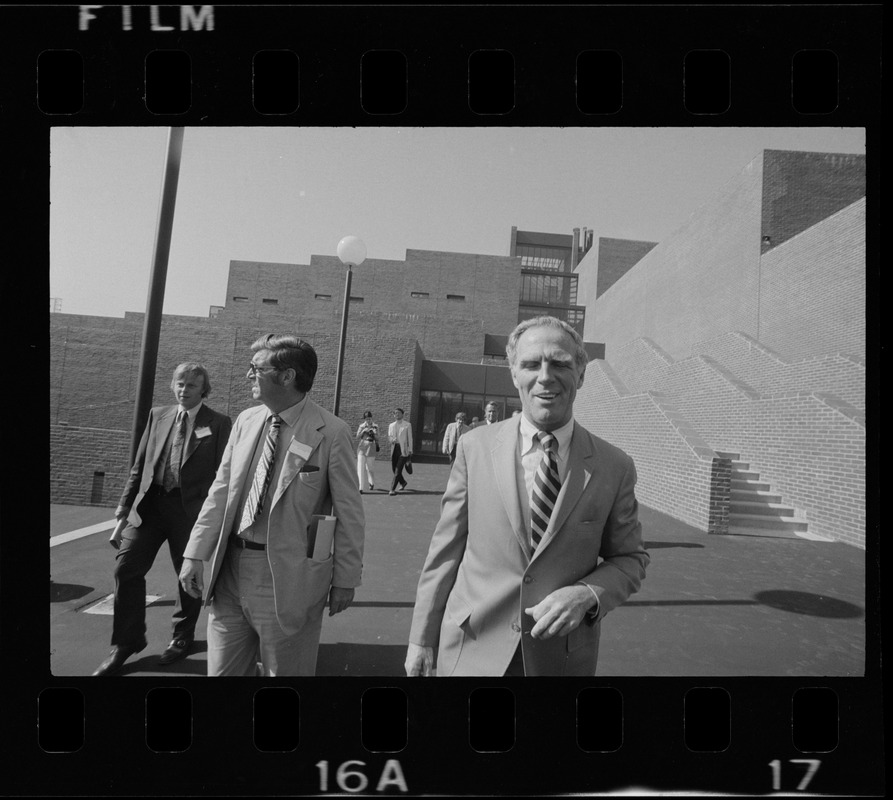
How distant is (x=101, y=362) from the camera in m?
5.77

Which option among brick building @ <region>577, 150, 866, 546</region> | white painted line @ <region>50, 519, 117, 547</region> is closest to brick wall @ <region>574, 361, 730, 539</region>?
brick building @ <region>577, 150, 866, 546</region>

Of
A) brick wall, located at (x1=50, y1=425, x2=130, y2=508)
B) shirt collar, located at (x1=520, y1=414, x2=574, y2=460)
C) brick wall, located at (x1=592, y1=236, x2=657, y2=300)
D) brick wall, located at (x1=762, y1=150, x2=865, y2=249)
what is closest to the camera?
shirt collar, located at (x1=520, y1=414, x2=574, y2=460)

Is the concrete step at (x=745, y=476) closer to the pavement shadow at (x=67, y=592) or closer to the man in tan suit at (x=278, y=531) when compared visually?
the man in tan suit at (x=278, y=531)

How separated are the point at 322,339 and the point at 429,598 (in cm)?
1450

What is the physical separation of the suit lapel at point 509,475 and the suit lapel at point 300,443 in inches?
36.4

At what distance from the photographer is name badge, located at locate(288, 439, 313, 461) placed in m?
2.49

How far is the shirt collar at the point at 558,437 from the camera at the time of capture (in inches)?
82.9

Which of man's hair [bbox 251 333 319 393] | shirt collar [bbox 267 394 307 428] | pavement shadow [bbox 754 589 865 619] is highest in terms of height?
man's hair [bbox 251 333 319 393]

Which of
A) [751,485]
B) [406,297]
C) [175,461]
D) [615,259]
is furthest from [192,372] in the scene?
[615,259]

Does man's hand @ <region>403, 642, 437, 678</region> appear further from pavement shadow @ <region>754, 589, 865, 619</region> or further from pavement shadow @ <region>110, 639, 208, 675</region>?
pavement shadow @ <region>754, 589, 865, 619</region>

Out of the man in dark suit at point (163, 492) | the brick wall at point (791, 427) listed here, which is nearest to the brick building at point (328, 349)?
the man in dark suit at point (163, 492)
